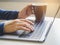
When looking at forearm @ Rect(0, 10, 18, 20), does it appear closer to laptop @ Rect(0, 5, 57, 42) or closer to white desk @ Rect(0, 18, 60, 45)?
laptop @ Rect(0, 5, 57, 42)

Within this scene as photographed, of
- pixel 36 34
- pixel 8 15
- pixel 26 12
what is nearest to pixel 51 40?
pixel 36 34

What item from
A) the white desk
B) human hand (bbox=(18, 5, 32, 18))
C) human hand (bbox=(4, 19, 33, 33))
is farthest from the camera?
human hand (bbox=(18, 5, 32, 18))

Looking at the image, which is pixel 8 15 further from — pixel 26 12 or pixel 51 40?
pixel 51 40

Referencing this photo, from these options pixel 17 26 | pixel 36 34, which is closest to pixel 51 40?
pixel 36 34

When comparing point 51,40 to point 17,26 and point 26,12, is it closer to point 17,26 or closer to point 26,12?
point 17,26

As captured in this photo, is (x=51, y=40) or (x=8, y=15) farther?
(x=8, y=15)

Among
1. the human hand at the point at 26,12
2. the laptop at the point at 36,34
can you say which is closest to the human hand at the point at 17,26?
the laptop at the point at 36,34

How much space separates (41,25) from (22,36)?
0.20 m

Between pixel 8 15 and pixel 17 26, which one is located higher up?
pixel 17 26

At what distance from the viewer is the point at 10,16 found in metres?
1.25

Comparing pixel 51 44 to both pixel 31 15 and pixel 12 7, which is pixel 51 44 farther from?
pixel 12 7

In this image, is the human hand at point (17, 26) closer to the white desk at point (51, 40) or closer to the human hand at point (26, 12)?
the white desk at point (51, 40)

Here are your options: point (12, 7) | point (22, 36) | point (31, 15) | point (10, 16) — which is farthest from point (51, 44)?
point (12, 7)

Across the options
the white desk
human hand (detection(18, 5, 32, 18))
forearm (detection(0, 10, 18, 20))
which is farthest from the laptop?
forearm (detection(0, 10, 18, 20))
